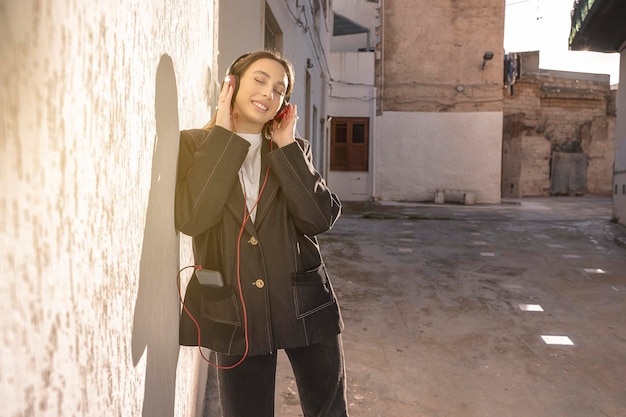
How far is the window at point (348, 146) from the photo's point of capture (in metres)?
17.0

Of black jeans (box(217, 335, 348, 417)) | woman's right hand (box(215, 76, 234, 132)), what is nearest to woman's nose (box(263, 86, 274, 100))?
woman's right hand (box(215, 76, 234, 132))

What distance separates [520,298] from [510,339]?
46.5 inches

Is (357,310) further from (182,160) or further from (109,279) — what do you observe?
(109,279)

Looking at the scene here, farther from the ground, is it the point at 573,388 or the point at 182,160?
the point at 182,160

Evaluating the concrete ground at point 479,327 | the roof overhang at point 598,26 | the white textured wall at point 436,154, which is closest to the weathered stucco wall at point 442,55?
the white textured wall at point 436,154

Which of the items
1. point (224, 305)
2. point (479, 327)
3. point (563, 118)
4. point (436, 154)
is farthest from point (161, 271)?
point (563, 118)

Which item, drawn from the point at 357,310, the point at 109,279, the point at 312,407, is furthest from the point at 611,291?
the point at 109,279

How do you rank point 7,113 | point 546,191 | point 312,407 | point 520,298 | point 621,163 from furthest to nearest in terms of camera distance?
1. point 546,191
2. point 621,163
3. point 520,298
4. point 312,407
5. point 7,113

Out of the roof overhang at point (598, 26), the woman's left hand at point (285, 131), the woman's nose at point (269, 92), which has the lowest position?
the woman's left hand at point (285, 131)

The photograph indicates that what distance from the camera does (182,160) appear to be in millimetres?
1555

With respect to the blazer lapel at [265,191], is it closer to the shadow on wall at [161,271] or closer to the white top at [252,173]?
the white top at [252,173]

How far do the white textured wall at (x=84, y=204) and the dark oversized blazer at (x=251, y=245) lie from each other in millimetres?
119

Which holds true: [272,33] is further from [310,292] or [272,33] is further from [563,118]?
[563,118]

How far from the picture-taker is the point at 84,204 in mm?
806
